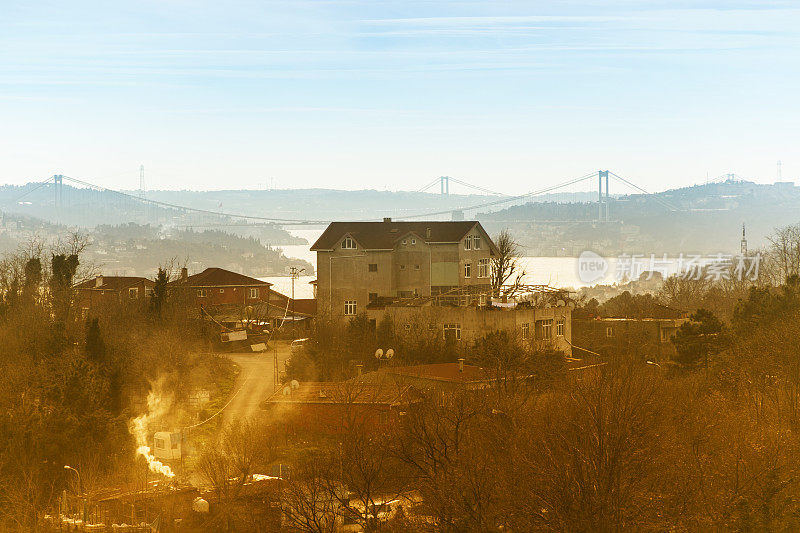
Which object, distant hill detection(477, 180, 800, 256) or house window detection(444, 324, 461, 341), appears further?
distant hill detection(477, 180, 800, 256)

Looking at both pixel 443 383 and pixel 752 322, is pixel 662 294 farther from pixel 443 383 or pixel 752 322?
pixel 443 383

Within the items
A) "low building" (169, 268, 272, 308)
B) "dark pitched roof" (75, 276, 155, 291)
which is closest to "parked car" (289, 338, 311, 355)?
"low building" (169, 268, 272, 308)

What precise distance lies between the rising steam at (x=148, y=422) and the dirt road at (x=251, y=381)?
1.95 m

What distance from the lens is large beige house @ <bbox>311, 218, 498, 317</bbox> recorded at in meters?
35.2

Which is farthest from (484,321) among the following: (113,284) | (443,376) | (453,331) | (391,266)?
(113,284)

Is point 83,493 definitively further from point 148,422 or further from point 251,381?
point 251,381

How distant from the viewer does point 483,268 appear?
36.9 metres

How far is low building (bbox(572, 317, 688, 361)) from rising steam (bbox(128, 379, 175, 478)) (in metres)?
14.4

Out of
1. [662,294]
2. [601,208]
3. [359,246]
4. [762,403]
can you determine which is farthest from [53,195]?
[762,403]

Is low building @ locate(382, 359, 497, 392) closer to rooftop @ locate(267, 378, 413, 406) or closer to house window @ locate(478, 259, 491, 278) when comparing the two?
rooftop @ locate(267, 378, 413, 406)

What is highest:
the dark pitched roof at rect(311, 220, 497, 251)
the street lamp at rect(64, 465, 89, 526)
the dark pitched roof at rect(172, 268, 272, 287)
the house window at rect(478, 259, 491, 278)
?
the dark pitched roof at rect(311, 220, 497, 251)

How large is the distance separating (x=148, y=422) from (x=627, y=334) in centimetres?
1848

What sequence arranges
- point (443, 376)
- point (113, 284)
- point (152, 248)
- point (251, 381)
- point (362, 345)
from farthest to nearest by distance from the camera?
point (152, 248)
point (113, 284)
point (362, 345)
point (251, 381)
point (443, 376)

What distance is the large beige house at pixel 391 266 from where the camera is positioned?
116ft
